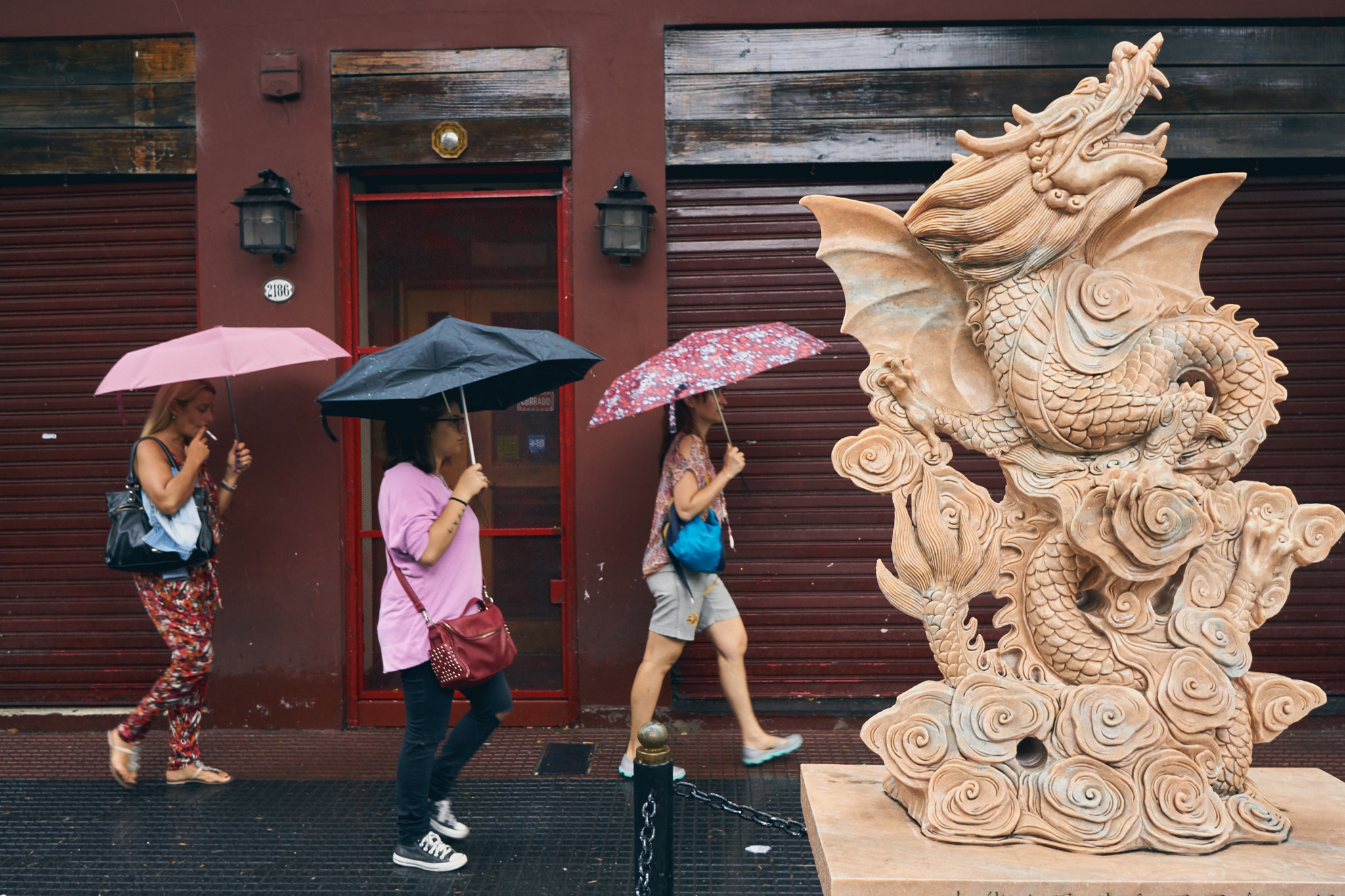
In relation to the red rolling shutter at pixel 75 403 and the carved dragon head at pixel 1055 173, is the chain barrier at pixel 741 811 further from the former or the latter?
the red rolling shutter at pixel 75 403

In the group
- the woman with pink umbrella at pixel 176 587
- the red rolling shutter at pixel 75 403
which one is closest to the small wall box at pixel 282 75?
the red rolling shutter at pixel 75 403

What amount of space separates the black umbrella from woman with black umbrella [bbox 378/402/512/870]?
0.13m

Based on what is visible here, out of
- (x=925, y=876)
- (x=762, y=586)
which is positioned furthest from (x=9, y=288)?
(x=925, y=876)

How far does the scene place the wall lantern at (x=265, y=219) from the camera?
568cm

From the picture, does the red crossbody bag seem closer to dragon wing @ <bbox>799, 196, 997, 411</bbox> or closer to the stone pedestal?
the stone pedestal

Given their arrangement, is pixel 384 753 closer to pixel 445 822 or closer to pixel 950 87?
pixel 445 822

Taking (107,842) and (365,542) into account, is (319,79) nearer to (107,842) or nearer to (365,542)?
(365,542)

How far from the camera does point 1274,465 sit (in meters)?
5.84

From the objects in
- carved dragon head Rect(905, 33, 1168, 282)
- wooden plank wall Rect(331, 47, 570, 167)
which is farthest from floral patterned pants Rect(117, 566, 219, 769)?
carved dragon head Rect(905, 33, 1168, 282)

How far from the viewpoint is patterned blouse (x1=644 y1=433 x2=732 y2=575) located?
4957mm

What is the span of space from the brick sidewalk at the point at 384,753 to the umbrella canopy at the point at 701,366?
6.60ft

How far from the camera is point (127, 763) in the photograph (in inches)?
197

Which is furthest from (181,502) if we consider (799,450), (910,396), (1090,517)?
(1090,517)

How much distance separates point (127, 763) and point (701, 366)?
11.5ft
